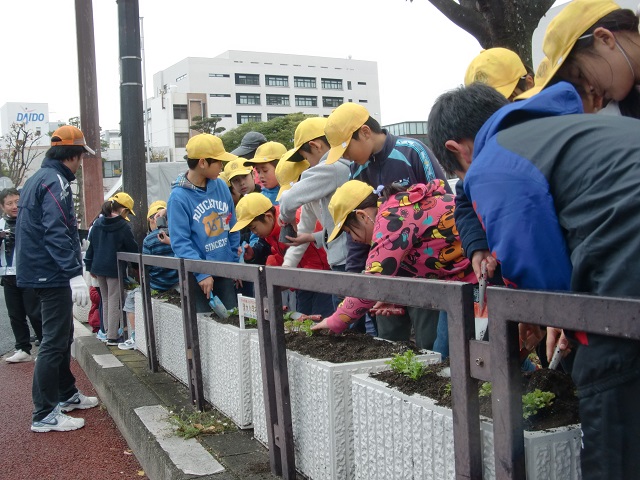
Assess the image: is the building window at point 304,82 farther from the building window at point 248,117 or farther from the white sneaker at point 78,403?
the white sneaker at point 78,403

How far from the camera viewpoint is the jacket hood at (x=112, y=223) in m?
7.58

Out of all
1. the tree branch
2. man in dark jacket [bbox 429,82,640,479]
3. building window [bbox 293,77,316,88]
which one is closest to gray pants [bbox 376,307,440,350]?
man in dark jacket [bbox 429,82,640,479]

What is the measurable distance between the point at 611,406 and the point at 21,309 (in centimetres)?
801

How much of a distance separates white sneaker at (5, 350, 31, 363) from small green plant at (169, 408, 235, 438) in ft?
15.0

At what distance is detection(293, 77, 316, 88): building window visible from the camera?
9247 cm

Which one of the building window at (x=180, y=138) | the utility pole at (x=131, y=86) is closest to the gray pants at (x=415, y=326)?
the utility pole at (x=131, y=86)

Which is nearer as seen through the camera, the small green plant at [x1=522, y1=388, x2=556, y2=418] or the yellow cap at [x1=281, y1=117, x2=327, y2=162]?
the small green plant at [x1=522, y1=388, x2=556, y2=418]

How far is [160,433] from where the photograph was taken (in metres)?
3.93

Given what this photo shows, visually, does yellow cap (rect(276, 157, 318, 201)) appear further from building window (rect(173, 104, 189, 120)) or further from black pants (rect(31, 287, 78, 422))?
building window (rect(173, 104, 189, 120))

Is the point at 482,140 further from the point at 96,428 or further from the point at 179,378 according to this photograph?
the point at 96,428

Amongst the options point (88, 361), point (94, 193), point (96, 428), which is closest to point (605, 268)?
point (96, 428)

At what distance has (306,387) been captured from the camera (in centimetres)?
294

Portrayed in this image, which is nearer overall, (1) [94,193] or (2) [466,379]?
(2) [466,379]

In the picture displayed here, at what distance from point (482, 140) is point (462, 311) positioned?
49 cm
